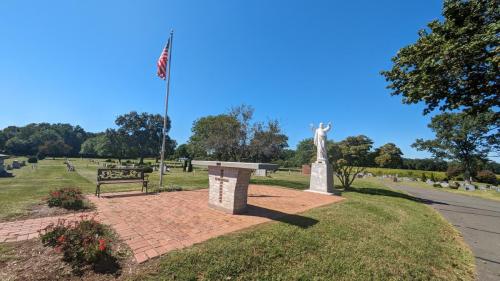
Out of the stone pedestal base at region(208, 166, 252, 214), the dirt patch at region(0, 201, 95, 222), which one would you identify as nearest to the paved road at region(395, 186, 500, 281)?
the stone pedestal base at region(208, 166, 252, 214)

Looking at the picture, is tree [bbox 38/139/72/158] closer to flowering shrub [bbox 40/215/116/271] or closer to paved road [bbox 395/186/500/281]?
flowering shrub [bbox 40/215/116/271]

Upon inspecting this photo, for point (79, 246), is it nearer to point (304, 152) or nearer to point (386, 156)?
point (386, 156)

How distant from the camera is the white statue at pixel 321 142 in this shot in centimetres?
1232

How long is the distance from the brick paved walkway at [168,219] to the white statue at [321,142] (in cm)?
499

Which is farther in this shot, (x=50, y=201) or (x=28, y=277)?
(x=50, y=201)

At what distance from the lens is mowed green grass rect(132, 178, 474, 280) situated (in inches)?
127

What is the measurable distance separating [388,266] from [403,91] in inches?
320

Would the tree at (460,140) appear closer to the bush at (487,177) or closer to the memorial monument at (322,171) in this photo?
the bush at (487,177)

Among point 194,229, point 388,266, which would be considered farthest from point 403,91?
point 194,229

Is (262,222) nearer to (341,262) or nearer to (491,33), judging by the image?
(341,262)

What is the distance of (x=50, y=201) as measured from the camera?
6.01 metres

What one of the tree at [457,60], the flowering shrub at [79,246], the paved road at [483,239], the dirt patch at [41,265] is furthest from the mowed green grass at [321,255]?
the tree at [457,60]

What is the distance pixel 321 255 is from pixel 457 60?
25.8 feet

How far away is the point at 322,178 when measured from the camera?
38.6 ft
